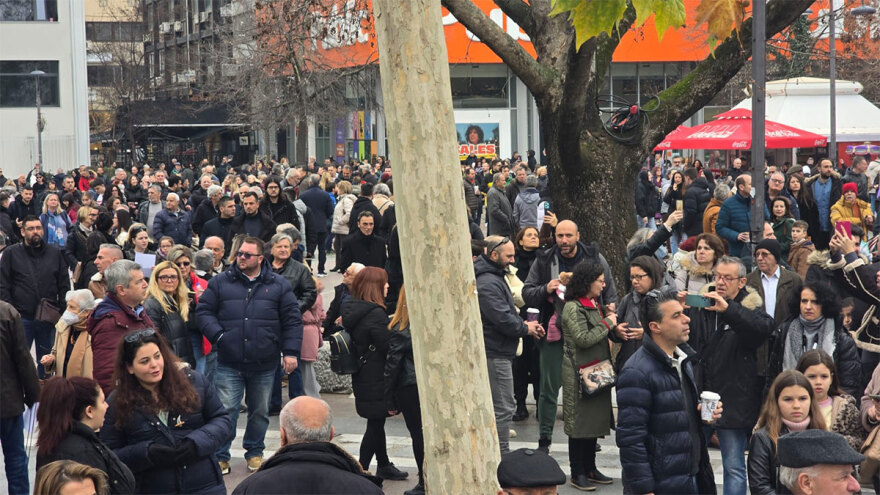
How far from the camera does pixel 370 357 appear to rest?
850cm

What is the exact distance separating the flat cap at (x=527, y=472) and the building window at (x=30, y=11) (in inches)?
1886

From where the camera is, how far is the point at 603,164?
485 inches

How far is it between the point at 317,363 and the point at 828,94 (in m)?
25.0

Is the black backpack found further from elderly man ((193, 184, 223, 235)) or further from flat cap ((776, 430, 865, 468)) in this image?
elderly man ((193, 184, 223, 235))

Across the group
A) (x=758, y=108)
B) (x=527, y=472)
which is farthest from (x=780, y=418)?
(x=758, y=108)

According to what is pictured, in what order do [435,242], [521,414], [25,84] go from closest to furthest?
1. [435,242]
2. [521,414]
3. [25,84]

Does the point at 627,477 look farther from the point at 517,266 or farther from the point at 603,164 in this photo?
the point at 603,164

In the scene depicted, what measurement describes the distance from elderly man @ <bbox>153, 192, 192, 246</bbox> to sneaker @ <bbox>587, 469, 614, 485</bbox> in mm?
8641

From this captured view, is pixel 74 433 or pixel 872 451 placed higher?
pixel 74 433

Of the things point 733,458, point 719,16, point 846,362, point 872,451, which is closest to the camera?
point 719,16

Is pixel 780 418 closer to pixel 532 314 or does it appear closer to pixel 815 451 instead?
pixel 815 451

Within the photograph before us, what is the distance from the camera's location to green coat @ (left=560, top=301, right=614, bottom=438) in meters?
8.21

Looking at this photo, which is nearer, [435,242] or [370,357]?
[435,242]

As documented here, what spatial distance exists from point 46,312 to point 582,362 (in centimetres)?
575
